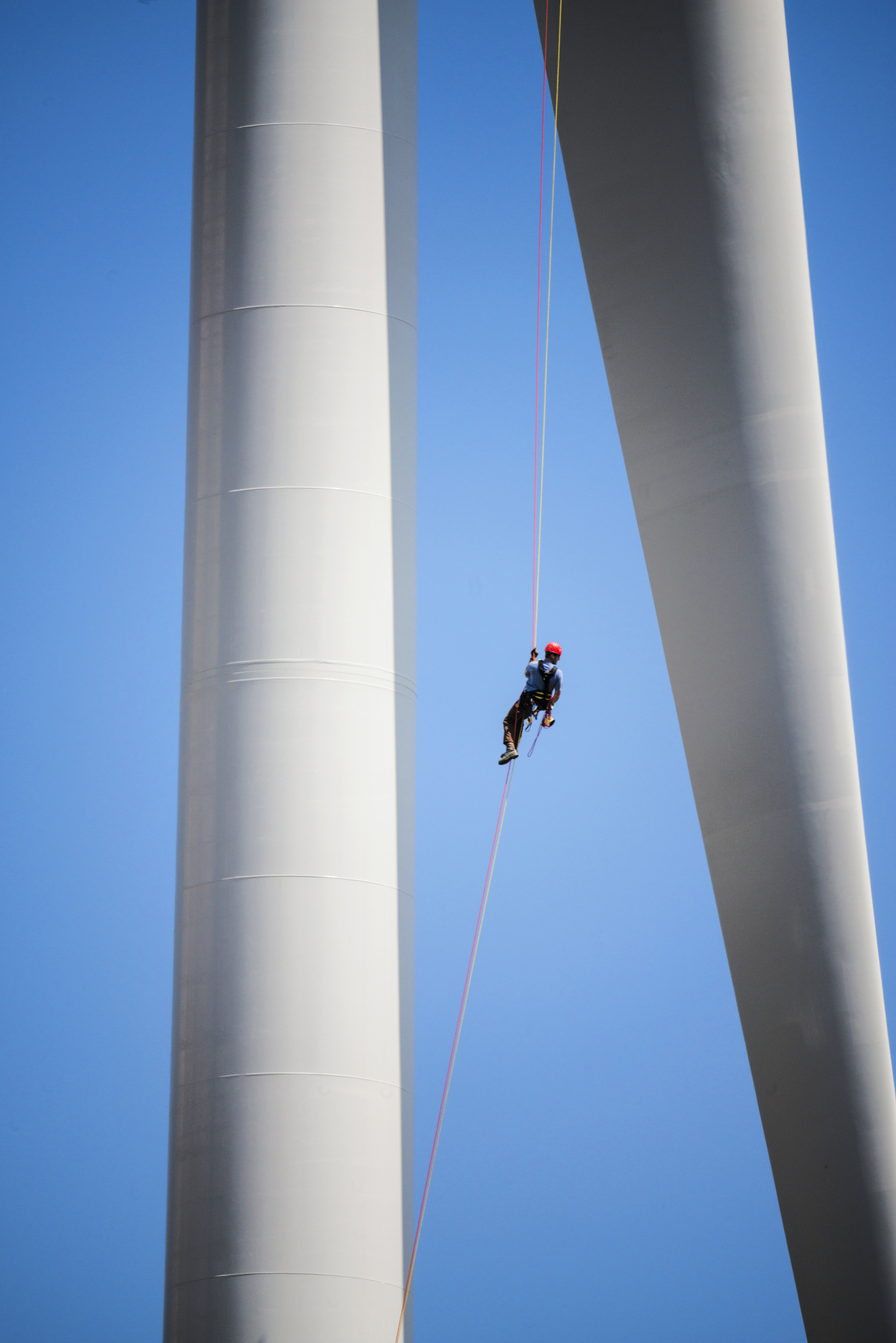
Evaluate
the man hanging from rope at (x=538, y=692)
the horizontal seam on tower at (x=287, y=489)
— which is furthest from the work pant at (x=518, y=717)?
the horizontal seam on tower at (x=287, y=489)

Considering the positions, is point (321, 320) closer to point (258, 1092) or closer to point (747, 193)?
point (747, 193)

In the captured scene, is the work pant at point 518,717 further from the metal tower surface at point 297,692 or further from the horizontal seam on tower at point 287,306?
the horizontal seam on tower at point 287,306

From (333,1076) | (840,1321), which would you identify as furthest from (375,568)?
(840,1321)

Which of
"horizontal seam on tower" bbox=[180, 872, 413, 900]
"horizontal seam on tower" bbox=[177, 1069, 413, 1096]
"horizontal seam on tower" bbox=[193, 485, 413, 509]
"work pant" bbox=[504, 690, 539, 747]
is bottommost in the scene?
"horizontal seam on tower" bbox=[177, 1069, 413, 1096]

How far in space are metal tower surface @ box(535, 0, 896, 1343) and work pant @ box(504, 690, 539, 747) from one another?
70.0 inches

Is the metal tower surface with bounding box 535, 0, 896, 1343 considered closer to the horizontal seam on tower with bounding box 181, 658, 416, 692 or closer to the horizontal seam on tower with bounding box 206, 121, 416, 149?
the horizontal seam on tower with bounding box 206, 121, 416, 149

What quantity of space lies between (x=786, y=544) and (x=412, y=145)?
6672mm

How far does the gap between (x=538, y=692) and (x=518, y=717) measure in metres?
0.52

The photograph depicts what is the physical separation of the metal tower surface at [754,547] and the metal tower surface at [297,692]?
2.76 m

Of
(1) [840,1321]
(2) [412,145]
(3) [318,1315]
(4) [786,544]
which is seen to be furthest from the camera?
(2) [412,145]

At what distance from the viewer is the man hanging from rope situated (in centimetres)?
1569

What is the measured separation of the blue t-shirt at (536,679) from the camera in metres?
15.8

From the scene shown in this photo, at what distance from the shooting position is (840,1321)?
13.7 m

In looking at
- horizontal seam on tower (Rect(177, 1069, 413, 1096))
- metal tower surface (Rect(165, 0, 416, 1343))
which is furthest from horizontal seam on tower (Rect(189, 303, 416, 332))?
horizontal seam on tower (Rect(177, 1069, 413, 1096))
